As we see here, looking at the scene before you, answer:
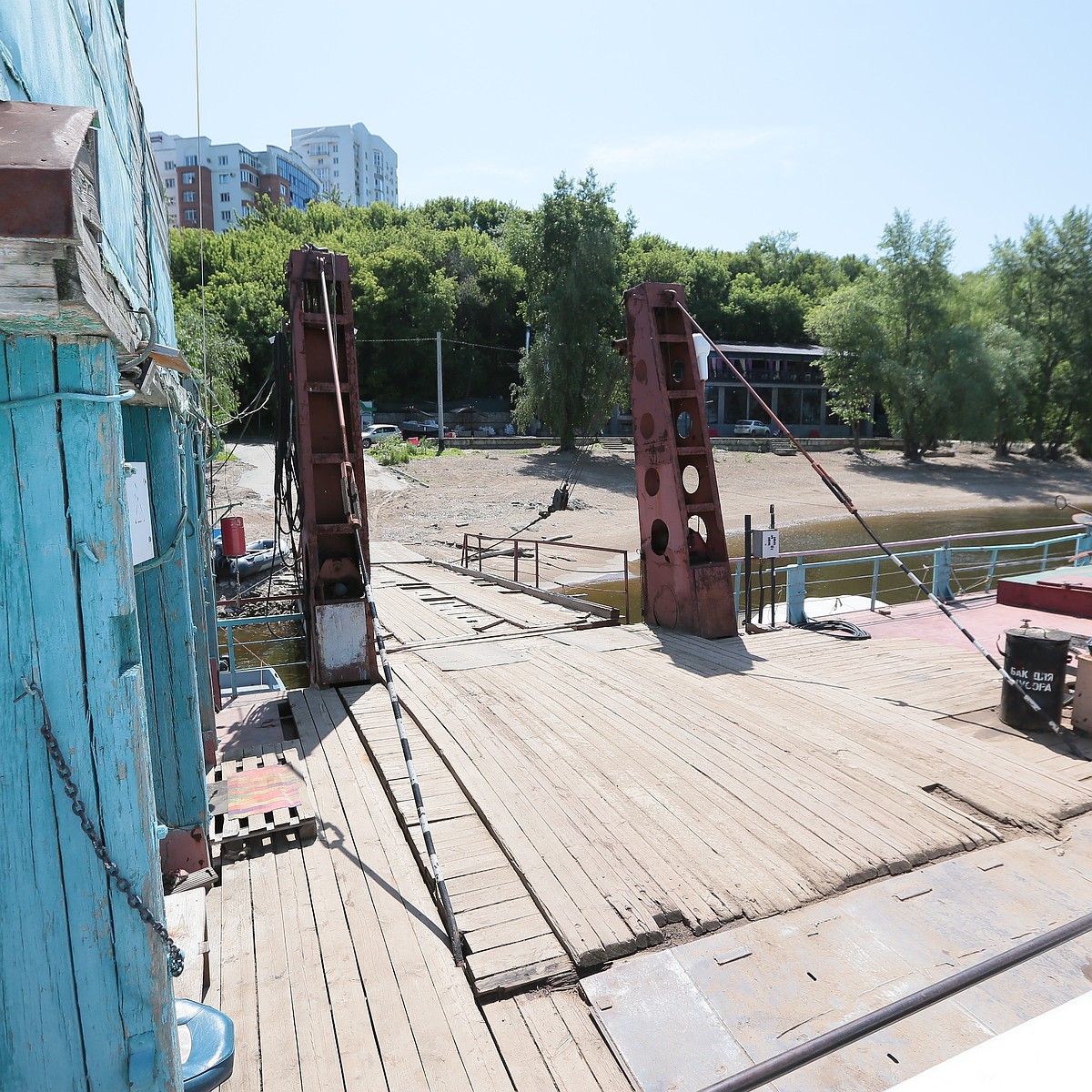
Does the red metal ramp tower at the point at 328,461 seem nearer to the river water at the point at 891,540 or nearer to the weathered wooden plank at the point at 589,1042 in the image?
the weathered wooden plank at the point at 589,1042

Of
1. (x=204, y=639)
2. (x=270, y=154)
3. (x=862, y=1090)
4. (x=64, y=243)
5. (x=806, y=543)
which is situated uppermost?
(x=270, y=154)

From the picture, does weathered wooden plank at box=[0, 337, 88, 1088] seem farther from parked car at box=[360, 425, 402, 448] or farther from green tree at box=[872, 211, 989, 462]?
green tree at box=[872, 211, 989, 462]

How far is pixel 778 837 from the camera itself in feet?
15.7

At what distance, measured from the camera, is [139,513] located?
354cm

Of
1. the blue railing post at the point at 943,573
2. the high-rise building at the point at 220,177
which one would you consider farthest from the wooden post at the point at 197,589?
the high-rise building at the point at 220,177

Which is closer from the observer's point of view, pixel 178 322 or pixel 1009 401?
pixel 178 322

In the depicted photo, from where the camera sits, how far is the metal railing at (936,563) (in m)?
10.4

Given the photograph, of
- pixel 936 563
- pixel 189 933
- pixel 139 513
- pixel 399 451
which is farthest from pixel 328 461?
pixel 399 451

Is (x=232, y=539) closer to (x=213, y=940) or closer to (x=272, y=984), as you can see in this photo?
(x=213, y=940)

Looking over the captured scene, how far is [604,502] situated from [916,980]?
2963cm

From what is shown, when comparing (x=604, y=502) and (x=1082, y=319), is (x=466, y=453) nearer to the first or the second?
(x=604, y=502)

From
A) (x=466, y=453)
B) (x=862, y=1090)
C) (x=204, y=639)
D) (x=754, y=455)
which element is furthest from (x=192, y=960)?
(x=754, y=455)

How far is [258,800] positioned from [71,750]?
3414 millimetres

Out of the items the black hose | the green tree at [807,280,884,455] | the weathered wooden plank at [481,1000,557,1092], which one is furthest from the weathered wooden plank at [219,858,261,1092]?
the green tree at [807,280,884,455]
